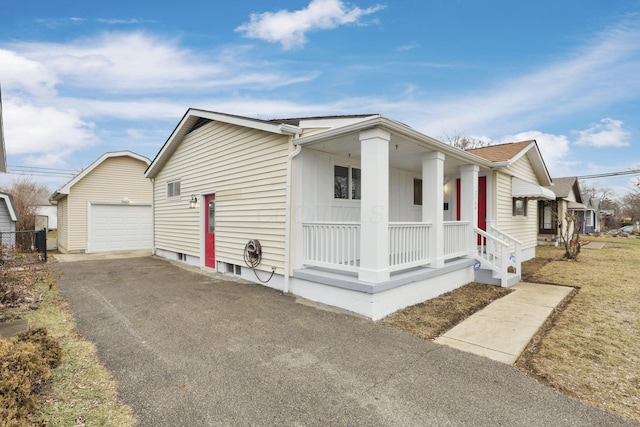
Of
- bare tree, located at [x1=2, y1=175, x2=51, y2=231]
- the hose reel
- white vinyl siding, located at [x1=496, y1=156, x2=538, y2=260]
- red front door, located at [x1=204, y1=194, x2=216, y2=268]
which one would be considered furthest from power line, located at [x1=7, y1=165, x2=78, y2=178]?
white vinyl siding, located at [x1=496, y1=156, x2=538, y2=260]

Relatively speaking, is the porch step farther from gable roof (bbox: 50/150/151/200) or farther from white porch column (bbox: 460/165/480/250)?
gable roof (bbox: 50/150/151/200)

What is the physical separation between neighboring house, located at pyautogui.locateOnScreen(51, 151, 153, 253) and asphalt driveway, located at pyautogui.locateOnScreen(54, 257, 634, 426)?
32.8 feet

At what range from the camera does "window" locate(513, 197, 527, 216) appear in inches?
442

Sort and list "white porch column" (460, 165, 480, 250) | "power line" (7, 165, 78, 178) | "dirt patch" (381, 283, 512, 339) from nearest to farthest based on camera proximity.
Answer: "dirt patch" (381, 283, 512, 339)
"white porch column" (460, 165, 480, 250)
"power line" (7, 165, 78, 178)

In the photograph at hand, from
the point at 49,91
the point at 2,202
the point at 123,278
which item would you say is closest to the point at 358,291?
the point at 123,278

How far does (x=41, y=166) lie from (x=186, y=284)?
41497mm

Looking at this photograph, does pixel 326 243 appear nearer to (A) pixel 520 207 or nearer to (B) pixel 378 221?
(B) pixel 378 221

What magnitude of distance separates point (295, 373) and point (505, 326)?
128 inches

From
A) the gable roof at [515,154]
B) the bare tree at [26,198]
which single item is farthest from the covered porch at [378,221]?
the bare tree at [26,198]

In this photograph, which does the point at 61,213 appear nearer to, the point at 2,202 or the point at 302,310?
the point at 2,202

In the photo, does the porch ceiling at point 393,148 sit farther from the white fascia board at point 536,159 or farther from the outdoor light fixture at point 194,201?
the outdoor light fixture at point 194,201

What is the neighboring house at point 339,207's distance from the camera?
499 centimetres

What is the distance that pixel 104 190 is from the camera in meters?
13.9

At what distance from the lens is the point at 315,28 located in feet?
35.3
